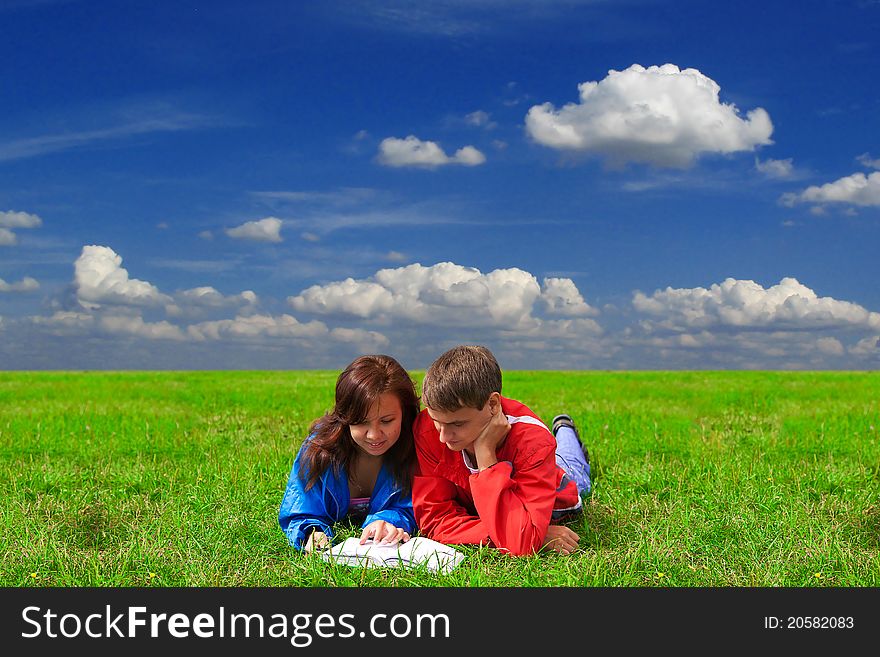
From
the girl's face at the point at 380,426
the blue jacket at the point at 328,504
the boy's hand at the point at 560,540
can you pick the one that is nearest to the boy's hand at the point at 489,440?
the girl's face at the point at 380,426

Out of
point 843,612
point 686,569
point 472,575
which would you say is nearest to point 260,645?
point 472,575

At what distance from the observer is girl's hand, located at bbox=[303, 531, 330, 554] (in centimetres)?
562

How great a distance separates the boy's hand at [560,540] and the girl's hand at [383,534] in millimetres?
1022

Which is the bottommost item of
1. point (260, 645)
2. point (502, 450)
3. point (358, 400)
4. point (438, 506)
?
point (260, 645)

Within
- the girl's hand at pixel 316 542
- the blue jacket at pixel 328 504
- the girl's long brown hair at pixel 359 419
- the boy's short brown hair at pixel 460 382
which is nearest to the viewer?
the boy's short brown hair at pixel 460 382

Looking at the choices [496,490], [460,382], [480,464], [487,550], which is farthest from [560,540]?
[460,382]

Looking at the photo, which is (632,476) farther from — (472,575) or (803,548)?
(472,575)

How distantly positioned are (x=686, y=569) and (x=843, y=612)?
1046 millimetres

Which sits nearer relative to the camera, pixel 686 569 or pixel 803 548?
pixel 686 569

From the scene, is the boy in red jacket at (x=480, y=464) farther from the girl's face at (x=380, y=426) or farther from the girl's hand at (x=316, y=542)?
the girl's hand at (x=316, y=542)

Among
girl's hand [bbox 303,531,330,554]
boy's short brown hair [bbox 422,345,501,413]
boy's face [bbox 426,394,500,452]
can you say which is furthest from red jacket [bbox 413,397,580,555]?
girl's hand [bbox 303,531,330,554]

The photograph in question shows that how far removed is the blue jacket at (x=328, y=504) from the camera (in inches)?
234

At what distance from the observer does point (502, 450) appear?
18.8ft

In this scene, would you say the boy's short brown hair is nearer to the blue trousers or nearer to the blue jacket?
the blue jacket
